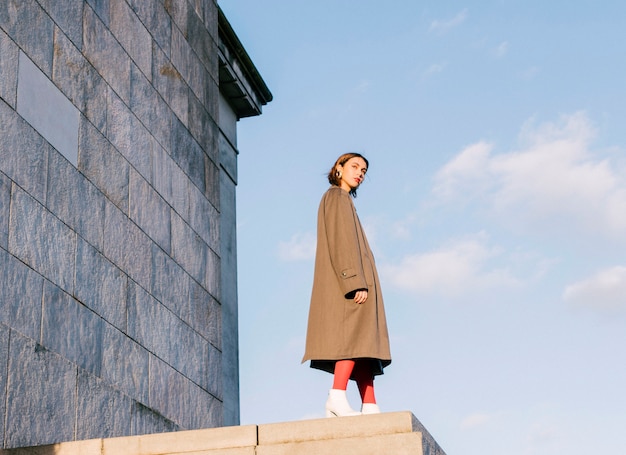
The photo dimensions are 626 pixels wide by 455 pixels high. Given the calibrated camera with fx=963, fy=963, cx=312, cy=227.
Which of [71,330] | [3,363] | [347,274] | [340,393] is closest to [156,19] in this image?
[71,330]

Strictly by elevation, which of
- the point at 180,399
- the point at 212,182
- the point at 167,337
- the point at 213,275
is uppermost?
the point at 212,182

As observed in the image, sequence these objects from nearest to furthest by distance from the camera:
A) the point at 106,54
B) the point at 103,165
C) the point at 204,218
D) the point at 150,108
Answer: the point at 103,165
the point at 106,54
the point at 150,108
the point at 204,218

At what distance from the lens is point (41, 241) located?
8.23 m

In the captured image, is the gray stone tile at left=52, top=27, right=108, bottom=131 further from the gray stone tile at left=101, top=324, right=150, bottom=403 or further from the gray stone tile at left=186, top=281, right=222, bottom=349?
the gray stone tile at left=186, top=281, right=222, bottom=349

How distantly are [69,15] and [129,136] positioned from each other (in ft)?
4.90

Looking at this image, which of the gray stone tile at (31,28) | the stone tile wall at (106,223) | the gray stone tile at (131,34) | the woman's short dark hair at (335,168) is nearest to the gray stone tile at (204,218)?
the stone tile wall at (106,223)

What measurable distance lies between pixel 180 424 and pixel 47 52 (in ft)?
13.6

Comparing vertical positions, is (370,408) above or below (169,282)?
below

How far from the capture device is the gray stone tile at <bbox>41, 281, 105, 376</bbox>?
8.15 m

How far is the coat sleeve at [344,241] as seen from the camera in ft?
25.3

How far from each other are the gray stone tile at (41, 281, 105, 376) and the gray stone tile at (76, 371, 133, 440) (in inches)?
6.0

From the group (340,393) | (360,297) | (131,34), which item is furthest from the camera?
Result: (131,34)

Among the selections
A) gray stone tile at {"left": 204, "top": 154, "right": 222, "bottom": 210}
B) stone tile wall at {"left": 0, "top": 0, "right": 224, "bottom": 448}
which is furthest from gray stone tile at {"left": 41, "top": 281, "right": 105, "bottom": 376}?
gray stone tile at {"left": 204, "top": 154, "right": 222, "bottom": 210}

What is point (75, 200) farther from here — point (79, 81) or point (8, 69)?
point (8, 69)
